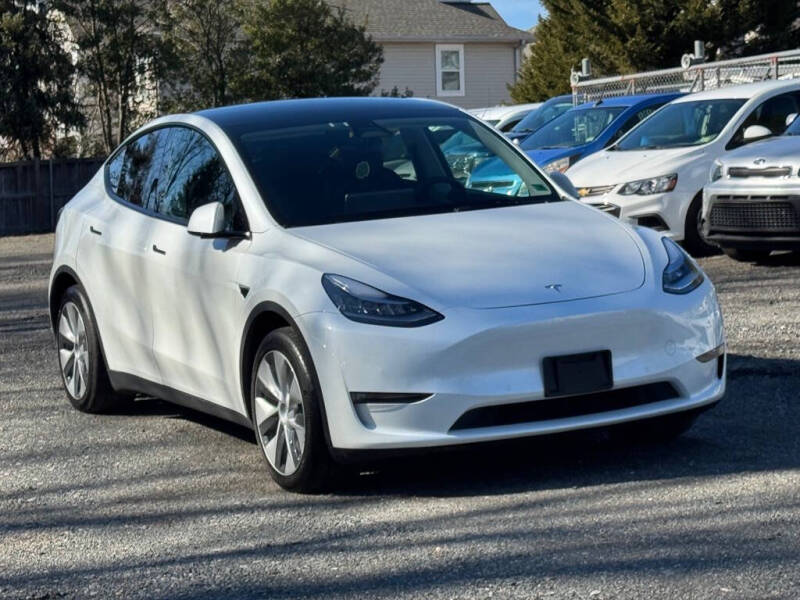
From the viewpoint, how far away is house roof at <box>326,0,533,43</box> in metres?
47.0

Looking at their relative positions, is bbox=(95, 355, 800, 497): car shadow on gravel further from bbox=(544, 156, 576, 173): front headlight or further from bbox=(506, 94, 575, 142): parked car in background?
bbox=(506, 94, 575, 142): parked car in background

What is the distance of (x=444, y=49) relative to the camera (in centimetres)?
4803

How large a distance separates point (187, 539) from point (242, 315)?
117cm

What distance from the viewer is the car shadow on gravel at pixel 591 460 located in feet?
20.5

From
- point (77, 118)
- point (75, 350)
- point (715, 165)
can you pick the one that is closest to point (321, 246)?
point (75, 350)

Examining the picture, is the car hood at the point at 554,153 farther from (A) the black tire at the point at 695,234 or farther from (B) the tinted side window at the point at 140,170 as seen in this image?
(B) the tinted side window at the point at 140,170

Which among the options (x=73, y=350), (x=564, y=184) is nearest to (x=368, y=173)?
(x=564, y=184)

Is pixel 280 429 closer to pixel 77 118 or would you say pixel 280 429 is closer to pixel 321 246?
pixel 321 246

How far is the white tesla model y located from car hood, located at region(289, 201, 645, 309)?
0.01 m

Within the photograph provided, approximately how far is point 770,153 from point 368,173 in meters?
6.45

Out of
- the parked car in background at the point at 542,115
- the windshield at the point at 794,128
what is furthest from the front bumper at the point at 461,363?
the parked car in background at the point at 542,115

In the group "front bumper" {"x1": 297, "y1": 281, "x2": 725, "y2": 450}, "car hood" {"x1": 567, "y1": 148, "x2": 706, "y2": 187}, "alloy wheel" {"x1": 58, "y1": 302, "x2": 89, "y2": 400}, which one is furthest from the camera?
"car hood" {"x1": 567, "y1": 148, "x2": 706, "y2": 187}

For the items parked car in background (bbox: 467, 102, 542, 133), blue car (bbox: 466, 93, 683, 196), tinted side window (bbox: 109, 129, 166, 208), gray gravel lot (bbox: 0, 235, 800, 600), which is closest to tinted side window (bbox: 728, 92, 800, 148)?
blue car (bbox: 466, 93, 683, 196)

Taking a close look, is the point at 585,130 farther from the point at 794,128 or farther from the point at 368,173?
the point at 368,173
